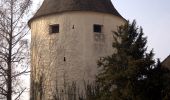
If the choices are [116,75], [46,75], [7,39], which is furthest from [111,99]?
[46,75]

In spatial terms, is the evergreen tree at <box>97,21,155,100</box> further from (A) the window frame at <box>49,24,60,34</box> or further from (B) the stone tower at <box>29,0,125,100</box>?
(A) the window frame at <box>49,24,60,34</box>

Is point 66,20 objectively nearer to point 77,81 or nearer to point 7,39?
point 77,81

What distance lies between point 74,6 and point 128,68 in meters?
8.92

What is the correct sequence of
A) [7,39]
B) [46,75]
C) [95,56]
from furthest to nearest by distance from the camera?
[95,56] < [46,75] < [7,39]

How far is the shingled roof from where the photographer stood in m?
24.3

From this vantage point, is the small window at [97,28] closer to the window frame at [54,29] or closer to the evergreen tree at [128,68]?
the window frame at [54,29]

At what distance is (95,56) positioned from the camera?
23594 millimetres

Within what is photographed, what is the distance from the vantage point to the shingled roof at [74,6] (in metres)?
24.3

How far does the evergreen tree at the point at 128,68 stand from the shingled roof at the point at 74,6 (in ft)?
22.4

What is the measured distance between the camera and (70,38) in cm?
2366

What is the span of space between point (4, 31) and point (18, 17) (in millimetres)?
814

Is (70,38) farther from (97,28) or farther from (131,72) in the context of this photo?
(131,72)

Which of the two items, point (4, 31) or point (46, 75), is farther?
point (46, 75)

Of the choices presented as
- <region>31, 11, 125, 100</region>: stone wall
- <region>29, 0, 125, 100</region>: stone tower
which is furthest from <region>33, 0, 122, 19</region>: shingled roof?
<region>31, 11, 125, 100</region>: stone wall
